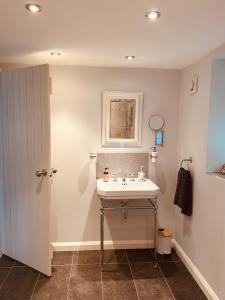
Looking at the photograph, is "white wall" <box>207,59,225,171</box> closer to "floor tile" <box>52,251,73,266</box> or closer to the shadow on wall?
the shadow on wall

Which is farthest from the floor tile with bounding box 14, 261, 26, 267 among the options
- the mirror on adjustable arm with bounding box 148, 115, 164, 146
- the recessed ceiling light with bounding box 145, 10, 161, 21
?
the recessed ceiling light with bounding box 145, 10, 161, 21

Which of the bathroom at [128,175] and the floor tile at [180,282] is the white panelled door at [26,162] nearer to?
the bathroom at [128,175]

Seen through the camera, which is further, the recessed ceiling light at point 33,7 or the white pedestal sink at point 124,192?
the white pedestal sink at point 124,192

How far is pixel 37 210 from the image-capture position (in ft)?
7.72

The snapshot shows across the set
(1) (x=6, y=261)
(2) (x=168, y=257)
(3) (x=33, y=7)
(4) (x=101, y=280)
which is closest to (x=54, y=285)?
(4) (x=101, y=280)

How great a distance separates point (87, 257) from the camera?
2766 millimetres

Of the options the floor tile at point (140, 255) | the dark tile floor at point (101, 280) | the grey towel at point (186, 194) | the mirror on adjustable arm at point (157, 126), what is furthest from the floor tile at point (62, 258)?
the mirror on adjustable arm at point (157, 126)

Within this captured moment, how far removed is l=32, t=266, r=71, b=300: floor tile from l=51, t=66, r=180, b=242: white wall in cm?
50

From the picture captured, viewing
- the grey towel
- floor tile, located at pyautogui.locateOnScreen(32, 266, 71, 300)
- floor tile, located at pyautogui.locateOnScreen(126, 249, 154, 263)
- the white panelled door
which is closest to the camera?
floor tile, located at pyautogui.locateOnScreen(32, 266, 71, 300)

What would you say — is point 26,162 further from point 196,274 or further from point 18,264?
point 196,274

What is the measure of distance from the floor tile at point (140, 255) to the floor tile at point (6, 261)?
4.21 ft

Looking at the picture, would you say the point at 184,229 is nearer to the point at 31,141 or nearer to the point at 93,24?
the point at 31,141

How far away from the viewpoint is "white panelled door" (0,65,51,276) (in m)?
2.24

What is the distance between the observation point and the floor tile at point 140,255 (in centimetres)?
274
